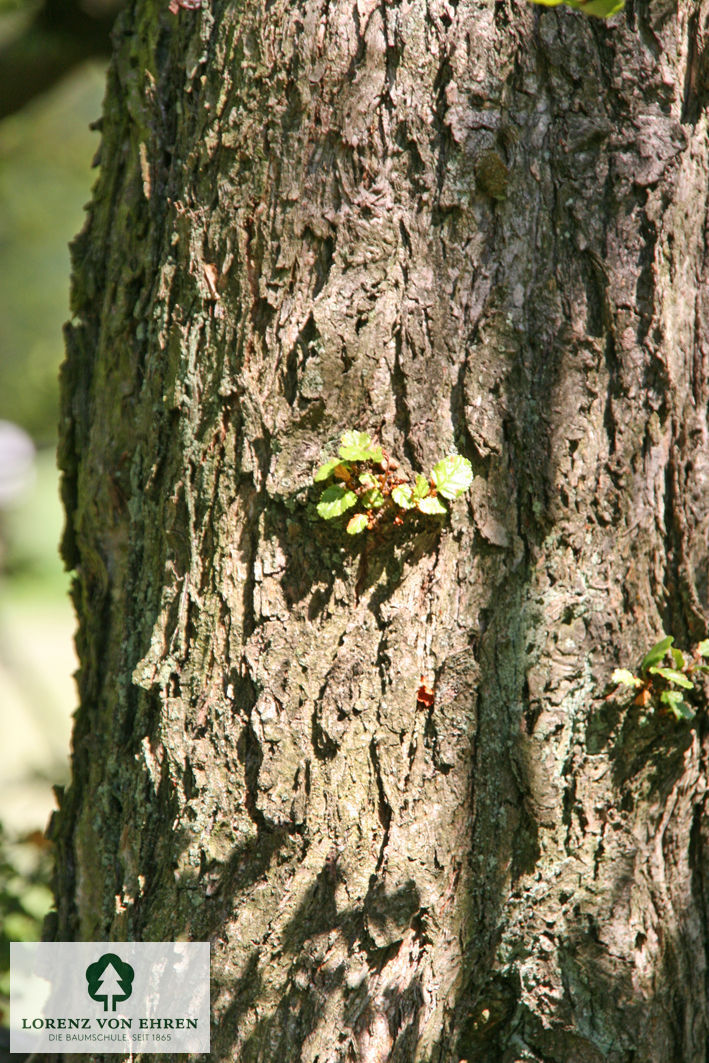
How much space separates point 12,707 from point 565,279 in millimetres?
10096

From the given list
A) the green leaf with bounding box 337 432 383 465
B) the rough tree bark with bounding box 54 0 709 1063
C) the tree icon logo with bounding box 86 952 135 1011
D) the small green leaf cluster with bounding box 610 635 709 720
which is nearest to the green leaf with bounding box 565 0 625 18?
the rough tree bark with bounding box 54 0 709 1063

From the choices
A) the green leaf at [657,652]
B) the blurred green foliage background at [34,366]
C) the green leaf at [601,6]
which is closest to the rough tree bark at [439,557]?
the green leaf at [657,652]

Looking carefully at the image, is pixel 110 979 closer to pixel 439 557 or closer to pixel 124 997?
pixel 124 997

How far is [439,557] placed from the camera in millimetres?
1568

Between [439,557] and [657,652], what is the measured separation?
0.47 meters

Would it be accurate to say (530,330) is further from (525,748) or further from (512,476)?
(525,748)

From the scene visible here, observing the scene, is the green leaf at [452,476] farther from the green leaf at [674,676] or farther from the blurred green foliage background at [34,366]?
the blurred green foliage background at [34,366]

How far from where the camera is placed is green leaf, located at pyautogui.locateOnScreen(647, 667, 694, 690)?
1.55 metres

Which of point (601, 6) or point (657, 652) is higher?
point (601, 6)

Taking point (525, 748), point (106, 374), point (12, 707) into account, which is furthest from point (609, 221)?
point (12, 707)

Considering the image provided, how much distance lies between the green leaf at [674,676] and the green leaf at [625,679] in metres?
0.04

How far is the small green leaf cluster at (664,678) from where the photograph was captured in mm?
1565

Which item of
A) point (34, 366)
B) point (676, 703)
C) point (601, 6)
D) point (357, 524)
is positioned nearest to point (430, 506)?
point (357, 524)

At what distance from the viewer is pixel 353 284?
5.07 feet
